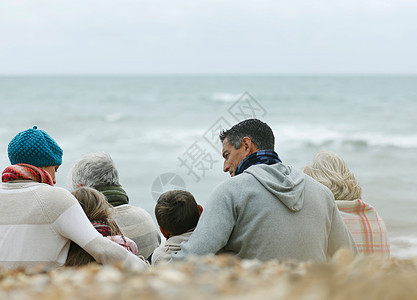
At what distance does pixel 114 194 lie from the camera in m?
3.66

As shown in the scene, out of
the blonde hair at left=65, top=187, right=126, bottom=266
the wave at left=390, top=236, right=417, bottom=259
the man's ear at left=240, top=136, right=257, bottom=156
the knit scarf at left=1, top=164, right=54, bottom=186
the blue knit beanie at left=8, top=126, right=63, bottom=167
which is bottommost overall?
the wave at left=390, top=236, right=417, bottom=259

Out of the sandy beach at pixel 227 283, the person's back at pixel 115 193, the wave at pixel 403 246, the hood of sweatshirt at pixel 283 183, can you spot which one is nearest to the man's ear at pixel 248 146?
the hood of sweatshirt at pixel 283 183

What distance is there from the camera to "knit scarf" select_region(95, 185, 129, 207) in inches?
A: 141

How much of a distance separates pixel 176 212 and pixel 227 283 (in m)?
1.78

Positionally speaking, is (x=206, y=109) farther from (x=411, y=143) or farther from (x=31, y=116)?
(x=411, y=143)

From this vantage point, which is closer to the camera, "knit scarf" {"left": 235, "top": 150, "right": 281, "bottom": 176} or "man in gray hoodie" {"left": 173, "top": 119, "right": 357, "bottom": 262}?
"man in gray hoodie" {"left": 173, "top": 119, "right": 357, "bottom": 262}

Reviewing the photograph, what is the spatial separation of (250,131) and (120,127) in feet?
62.2

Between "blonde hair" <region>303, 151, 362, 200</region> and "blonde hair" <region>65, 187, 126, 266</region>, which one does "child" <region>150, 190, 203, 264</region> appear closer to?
"blonde hair" <region>65, 187, 126, 266</region>

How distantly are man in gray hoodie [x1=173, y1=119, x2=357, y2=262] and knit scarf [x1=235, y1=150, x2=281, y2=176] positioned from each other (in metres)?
0.17

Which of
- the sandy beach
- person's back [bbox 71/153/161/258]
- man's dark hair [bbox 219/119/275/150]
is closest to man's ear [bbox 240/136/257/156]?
man's dark hair [bbox 219/119/275/150]

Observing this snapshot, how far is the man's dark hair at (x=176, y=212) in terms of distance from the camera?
3.07 meters

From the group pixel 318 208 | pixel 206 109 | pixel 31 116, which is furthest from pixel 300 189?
pixel 206 109

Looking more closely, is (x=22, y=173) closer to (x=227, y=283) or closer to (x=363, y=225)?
(x=227, y=283)

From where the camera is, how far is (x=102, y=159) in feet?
11.9
